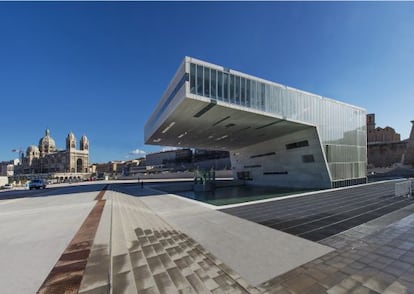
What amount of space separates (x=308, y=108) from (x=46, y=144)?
16306cm

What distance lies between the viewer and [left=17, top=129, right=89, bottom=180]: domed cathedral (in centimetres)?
11612

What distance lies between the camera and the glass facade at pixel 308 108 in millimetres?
14570

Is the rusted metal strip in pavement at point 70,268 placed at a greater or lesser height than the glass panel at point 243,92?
lesser

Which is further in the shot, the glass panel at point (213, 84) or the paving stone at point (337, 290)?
the glass panel at point (213, 84)

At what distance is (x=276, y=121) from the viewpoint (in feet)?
61.9

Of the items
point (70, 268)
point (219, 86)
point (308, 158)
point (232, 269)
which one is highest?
point (219, 86)

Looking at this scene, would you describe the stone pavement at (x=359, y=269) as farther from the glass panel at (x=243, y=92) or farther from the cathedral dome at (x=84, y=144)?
the cathedral dome at (x=84, y=144)

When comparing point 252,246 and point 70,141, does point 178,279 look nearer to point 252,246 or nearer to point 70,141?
point 252,246

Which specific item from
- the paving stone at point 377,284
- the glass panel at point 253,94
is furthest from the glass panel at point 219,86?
the paving stone at point 377,284

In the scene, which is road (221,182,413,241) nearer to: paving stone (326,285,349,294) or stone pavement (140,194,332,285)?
stone pavement (140,194,332,285)

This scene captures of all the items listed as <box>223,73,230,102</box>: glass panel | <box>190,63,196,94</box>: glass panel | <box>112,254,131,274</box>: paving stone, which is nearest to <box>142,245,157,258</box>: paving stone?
<box>112,254,131,274</box>: paving stone

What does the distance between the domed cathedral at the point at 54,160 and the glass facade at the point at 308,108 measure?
128 metres

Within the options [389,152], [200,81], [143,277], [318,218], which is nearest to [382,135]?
[389,152]

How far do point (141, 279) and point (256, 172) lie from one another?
28.8m
